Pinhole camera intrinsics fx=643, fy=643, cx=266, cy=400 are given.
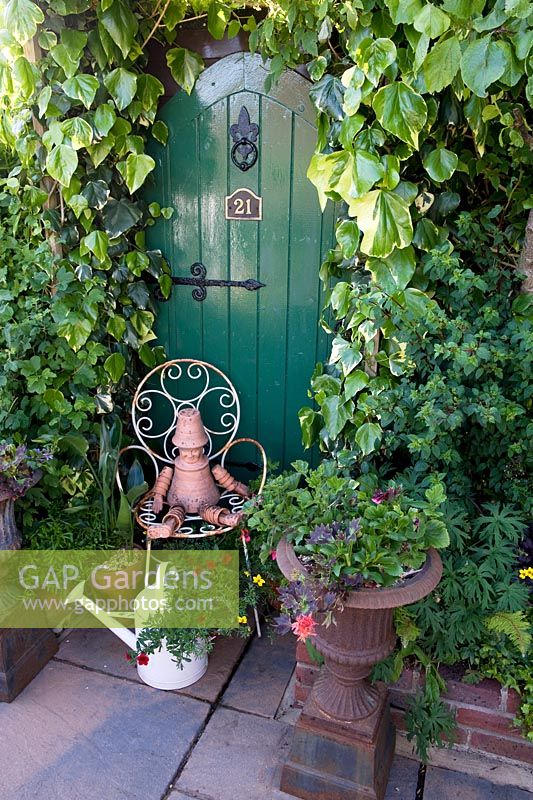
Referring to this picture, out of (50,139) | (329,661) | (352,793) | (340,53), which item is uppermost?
(340,53)

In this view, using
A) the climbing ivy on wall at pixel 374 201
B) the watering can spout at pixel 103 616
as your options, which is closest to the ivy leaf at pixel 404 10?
the climbing ivy on wall at pixel 374 201

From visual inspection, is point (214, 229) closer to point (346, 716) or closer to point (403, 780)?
point (346, 716)

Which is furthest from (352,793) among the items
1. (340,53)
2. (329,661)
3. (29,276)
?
(340,53)

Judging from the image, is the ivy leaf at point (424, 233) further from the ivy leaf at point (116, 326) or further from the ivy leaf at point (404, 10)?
the ivy leaf at point (116, 326)

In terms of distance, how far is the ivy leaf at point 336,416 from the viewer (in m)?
2.08

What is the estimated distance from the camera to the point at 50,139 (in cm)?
226

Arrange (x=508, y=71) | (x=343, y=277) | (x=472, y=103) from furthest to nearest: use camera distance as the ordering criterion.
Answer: (x=343, y=277)
(x=472, y=103)
(x=508, y=71)

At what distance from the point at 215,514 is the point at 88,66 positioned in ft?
5.54

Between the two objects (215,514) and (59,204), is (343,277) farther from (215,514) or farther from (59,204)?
(59,204)

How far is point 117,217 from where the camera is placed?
8.02 ft

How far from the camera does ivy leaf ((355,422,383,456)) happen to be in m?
1.96

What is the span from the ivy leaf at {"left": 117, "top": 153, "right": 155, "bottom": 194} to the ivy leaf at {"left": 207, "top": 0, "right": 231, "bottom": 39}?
0.48 m

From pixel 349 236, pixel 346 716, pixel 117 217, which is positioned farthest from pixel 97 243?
pixel 346 716

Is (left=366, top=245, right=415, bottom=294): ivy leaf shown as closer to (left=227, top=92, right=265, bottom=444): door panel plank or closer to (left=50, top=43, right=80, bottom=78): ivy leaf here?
(left=227, top=92, right=265, bottom=444): door panel plank
